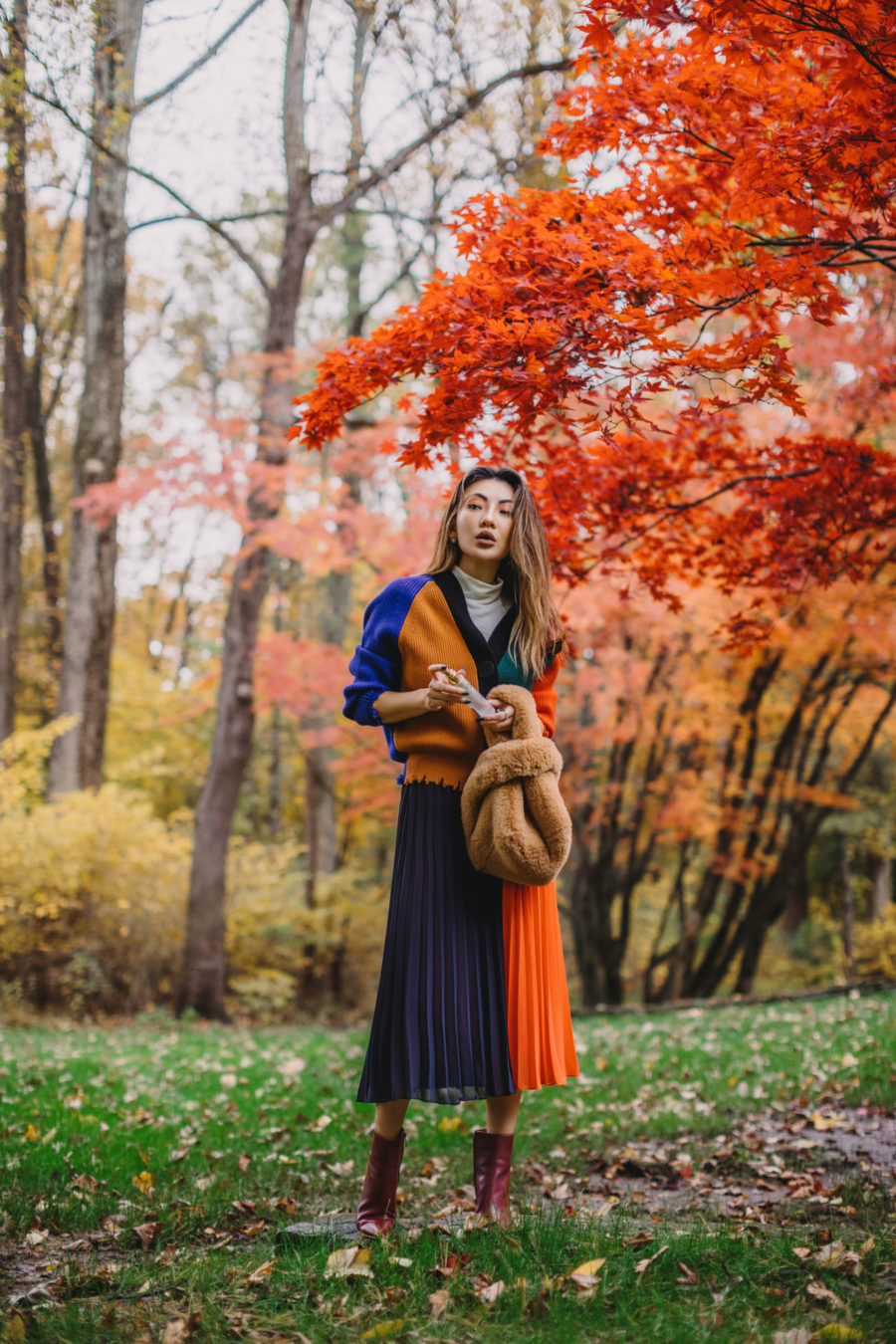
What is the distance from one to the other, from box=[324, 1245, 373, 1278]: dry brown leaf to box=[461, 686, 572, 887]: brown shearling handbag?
0.98 metres

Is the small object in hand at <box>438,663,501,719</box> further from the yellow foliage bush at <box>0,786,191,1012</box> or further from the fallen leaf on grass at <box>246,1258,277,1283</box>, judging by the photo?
the yellow foliage bush at <box>0,786,191,1012</box>

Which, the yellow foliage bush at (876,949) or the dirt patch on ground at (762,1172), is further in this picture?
the yellow foliage bush at (876,949)

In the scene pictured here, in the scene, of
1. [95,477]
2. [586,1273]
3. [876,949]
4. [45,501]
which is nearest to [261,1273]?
[586,1273]

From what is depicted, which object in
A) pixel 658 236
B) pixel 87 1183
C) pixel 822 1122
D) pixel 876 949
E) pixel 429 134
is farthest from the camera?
pixel 876 949

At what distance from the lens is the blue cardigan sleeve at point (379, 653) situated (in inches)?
106

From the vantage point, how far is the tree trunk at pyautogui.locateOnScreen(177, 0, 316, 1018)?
9.40 m

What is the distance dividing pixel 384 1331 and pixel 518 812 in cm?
118

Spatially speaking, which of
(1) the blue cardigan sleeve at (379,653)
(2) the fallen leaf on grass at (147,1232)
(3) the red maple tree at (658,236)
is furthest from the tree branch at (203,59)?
(2) the fallen leaf on grass at (147,1232)

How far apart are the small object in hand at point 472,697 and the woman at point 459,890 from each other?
22 mm

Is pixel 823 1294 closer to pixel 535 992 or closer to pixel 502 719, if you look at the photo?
pixel 535 992

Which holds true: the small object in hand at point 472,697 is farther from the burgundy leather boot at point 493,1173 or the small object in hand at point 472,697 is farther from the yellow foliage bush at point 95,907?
the yellow foliage bush at point 95,907

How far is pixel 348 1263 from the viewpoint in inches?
87.3

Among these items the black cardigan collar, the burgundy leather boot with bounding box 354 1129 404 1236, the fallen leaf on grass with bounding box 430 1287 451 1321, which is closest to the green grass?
the fallen leaf on grass with bounding box 430 1287 451 1321

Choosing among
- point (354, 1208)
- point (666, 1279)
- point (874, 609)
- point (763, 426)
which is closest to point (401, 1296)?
point (666, 1279)
